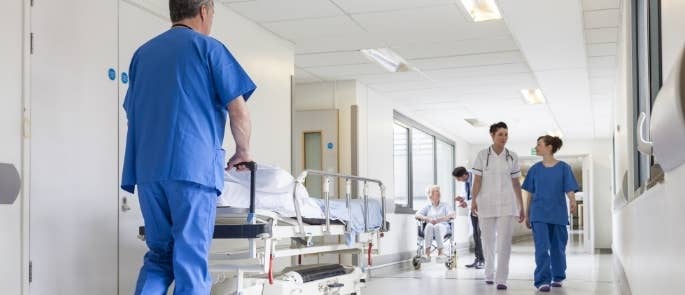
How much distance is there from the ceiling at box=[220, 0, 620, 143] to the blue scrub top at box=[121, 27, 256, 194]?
2.53 meters

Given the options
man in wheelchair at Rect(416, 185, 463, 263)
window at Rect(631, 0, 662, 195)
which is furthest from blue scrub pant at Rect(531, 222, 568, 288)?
man in wheelchair at Rect(416, 185, 463, 263)

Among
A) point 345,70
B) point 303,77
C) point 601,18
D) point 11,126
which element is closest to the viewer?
point 11,126

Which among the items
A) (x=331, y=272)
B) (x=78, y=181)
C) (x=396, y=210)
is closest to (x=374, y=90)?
(x=396, y=210)

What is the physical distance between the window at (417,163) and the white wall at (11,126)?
23.8ft

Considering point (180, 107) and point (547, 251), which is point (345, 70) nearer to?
point (547, 251)

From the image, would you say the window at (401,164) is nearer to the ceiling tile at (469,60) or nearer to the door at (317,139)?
the door at (317,139)

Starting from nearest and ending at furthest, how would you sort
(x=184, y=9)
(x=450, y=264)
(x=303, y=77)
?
(x=184, y=9), (x=303, y=77), (x=450, y=264)

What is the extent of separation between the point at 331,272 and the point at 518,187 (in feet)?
8.11

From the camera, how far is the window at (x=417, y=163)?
11172 mm

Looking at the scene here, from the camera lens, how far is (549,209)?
622cm

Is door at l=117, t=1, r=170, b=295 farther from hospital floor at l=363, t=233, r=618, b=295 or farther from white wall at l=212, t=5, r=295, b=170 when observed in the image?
hospital floor at l=363, t=233, r=618, b=295

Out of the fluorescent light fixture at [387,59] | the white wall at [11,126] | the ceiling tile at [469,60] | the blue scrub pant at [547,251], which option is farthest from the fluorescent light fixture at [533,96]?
the white wall at [11,126]

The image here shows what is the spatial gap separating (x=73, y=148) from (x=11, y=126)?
1.47 feet

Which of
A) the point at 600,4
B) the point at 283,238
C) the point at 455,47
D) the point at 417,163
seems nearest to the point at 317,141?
the point at 455,47
